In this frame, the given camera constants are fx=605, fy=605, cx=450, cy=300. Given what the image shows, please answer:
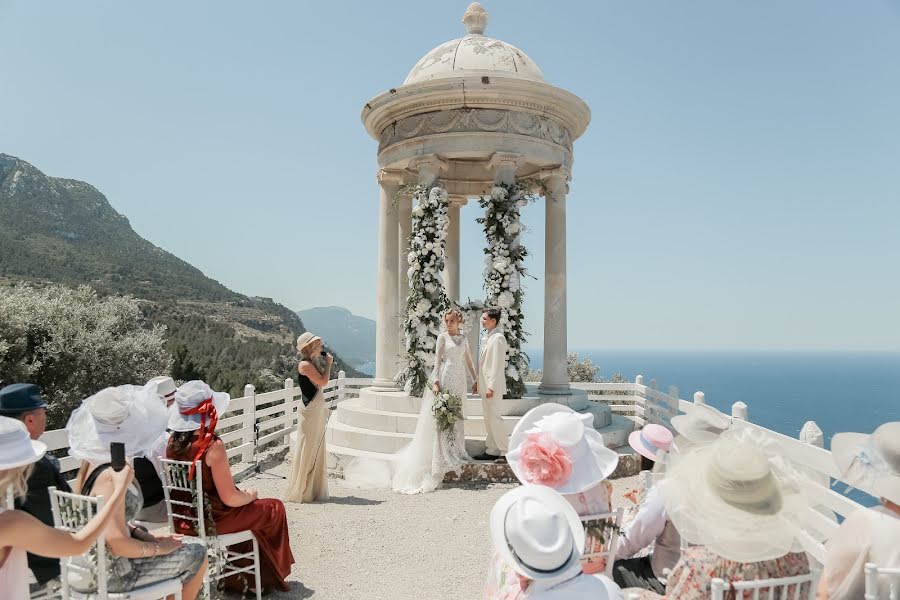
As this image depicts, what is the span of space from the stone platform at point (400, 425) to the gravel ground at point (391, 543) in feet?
2.28

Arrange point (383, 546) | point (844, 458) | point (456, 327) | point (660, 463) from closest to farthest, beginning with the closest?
1. point (844, 458)
2. point (660, 463)
3. point (383, 546)
4. point (456, 327)

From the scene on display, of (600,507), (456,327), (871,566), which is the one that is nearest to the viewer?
(871,566)

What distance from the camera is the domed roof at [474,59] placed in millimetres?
12320

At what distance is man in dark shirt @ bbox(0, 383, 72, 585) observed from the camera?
3697mm

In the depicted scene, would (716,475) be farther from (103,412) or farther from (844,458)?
(103,412)

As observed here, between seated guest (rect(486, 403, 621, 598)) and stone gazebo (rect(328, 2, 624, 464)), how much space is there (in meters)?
6.81

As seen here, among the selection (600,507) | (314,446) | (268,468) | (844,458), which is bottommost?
(268,468)

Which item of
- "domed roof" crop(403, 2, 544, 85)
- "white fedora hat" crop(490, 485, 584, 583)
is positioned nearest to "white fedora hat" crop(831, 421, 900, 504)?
"white fedora hat" crop(490, 485, 584, 583)

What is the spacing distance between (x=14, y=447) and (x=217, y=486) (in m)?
2.17

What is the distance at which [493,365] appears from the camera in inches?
371

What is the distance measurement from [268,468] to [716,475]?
30.6 feet

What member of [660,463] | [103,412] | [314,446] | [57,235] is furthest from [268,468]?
[57,235]

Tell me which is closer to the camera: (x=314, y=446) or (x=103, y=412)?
(x=103, y=412)

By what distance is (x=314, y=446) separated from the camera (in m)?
7.94
